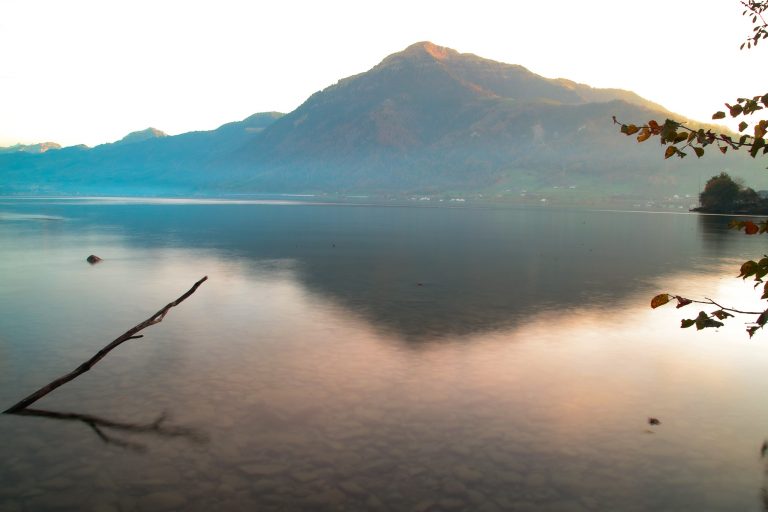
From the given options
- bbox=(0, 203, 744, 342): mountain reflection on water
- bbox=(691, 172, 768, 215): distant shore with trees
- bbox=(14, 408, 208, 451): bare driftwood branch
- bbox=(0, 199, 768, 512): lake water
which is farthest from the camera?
bbox=(691, 172, 768, 215): distant shore with trees

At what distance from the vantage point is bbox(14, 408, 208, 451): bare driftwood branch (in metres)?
11.8

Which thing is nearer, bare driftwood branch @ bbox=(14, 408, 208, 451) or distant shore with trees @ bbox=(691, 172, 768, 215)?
bare driftwood branch @ bbox=(14, 408, 208, 451)

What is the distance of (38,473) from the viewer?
10.5 m

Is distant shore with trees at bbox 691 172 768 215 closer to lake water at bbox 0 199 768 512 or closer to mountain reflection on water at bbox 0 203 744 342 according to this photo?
mountain reflection on water at bbox 0 203 744 342

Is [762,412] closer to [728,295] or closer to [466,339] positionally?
[466,339]

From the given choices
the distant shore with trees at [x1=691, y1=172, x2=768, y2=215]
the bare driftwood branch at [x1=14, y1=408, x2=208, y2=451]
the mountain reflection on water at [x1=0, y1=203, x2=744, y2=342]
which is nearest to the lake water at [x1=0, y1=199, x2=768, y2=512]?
the bare driftwood branch at [x1=14, y1=408, x2=208, y2=451]

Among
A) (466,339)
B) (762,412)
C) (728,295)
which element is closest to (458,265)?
(728,295)

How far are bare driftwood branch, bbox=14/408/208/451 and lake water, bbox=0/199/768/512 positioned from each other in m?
0.06

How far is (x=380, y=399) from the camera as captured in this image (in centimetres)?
1427

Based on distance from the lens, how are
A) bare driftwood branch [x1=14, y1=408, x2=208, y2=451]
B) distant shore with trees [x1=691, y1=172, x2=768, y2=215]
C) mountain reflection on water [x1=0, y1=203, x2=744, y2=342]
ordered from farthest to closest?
distant shore with trees [x1=691, y1=172, x2=768, y2=215]
mountain reflection on water [x1=0, y1=203, x2=744, y2=342]
bare driftwood branch [x1=14, y1=408, x2=208, y2=451]

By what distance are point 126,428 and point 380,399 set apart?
5656 millimetres

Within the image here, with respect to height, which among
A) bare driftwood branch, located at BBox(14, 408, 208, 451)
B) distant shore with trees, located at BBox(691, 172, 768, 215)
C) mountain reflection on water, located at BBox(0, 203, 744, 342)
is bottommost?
bare driftwood branch, located at BBox(14, 408, 208, 451)

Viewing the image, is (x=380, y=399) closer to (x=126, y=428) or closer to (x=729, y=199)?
(x=126, y=428)

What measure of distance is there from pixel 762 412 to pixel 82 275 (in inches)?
1328
